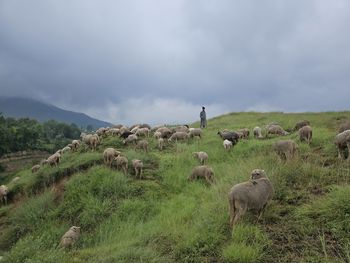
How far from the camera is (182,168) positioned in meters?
16.7

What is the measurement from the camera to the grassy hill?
9172 millimetres

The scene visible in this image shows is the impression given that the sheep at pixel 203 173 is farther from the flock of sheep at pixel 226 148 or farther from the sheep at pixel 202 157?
the sheep at pixel 202 157

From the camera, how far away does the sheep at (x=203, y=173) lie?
48.8 feet

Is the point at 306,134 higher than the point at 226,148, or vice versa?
the point at 306,134

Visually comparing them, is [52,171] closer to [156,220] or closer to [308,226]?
[156,220]

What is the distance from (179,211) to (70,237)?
3127 mm

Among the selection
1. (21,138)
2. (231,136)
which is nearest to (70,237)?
(231,136)

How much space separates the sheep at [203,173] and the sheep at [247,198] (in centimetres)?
448

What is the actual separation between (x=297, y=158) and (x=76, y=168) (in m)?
8.83

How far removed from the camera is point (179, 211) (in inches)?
488

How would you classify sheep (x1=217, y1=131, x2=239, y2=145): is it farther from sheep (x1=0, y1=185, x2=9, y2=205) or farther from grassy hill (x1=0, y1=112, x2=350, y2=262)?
sheep (x1=0, y1=185, x2=9, y2=205)

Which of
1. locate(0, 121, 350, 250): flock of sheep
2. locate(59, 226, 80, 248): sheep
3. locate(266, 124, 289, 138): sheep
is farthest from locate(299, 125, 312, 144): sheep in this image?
locate(59, 226, 80, 248): sheep

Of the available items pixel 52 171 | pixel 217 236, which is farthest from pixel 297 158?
pixel 52 171

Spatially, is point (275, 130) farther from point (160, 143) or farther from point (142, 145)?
point (142, 145)
